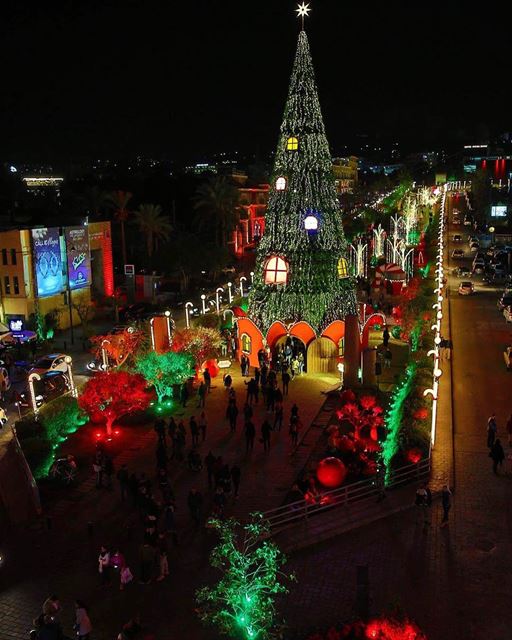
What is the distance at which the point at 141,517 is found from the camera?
14.9m

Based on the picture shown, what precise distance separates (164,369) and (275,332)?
21.3ft

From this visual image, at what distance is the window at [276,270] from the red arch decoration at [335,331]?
8.82 feet

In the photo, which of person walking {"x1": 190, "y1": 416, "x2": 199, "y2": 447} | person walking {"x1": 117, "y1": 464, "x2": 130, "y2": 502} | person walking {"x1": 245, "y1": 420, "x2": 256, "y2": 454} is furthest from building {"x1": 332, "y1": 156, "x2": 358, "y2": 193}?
person walking {"x1": 117, "y1": 464, "x2": 130, "y2": 502}

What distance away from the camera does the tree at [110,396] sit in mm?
20562

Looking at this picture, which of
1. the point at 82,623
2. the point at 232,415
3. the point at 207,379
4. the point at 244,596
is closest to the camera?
the point at 244,596

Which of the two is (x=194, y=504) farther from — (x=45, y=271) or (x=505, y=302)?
(x=505, y=302)

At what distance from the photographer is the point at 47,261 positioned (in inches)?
1459

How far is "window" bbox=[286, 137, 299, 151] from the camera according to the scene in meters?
26.4

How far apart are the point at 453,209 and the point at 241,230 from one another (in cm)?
5608

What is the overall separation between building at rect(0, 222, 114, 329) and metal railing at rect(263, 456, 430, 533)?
77.0 ft

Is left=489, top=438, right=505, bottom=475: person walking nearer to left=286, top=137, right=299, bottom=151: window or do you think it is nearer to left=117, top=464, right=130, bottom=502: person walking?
left=117, top=464, right=130, bottom=502: person walking

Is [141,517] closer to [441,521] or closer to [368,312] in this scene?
[441,521]

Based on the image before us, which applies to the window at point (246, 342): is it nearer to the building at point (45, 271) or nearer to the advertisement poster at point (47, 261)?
the building at point (45, 271)

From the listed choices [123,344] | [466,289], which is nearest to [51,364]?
[123,344]
